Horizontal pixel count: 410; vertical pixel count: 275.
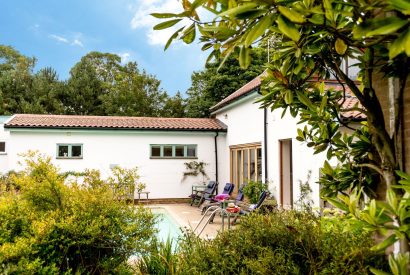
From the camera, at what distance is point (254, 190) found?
13.0 m

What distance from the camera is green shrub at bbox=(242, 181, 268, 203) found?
42.1 ft

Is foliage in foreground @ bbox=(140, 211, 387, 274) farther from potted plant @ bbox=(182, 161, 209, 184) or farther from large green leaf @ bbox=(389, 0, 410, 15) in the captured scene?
potted plant @ bbox=(182, 161, 209, 184)

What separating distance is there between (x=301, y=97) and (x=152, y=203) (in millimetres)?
15914

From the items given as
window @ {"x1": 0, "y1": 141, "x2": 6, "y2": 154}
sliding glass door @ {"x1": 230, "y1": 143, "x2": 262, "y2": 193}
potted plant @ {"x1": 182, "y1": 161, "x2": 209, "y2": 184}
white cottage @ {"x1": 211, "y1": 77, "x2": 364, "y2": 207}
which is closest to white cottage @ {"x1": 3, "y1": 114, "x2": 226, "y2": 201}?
→ potted plant @ {"x1": 182, "y1": 161, "x2": 209, "y2": 184}

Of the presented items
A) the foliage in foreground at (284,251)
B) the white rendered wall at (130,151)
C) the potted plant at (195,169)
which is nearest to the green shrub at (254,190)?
the potted plant at (195,169)

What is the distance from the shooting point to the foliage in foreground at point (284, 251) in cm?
286

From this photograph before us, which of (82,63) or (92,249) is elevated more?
(82,63)

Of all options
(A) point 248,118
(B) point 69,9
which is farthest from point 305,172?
(B) point 69,9

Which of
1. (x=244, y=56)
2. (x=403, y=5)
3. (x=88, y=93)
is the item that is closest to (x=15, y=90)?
(x=88, y=93)

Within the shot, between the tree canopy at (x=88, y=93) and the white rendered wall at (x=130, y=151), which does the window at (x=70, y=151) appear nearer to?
the white rendered wall at (x=130, y=151)

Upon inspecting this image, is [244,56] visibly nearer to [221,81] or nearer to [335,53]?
[335,53]

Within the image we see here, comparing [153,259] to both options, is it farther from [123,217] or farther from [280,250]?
[280,250]

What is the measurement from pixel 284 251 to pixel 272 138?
10087 millimetres

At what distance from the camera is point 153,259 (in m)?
4.62
